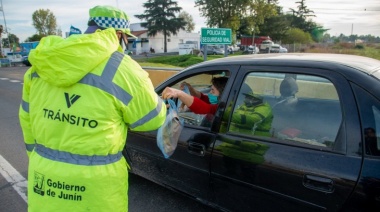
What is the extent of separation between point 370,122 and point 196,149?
4.29 ft

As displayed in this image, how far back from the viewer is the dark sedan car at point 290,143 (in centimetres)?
171

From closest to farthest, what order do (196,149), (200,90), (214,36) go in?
(196,149) → (200,90) → (214,36)

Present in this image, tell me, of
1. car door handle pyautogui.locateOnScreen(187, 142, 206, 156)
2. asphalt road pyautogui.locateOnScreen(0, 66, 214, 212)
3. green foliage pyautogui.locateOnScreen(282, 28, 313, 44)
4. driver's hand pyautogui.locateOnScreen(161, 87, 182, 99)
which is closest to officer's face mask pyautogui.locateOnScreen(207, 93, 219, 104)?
driver's hand pyautogui.locateOnScreen(161, 87, 182, 99)

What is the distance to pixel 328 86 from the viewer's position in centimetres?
207

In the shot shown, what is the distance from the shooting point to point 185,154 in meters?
2.59

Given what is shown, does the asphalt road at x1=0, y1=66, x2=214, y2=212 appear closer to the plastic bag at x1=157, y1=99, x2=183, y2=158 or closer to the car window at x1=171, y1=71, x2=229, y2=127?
the car window at x1=171, y1=71, x2=229, y2=127

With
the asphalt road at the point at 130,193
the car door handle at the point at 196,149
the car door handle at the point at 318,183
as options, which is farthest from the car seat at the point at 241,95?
the asphalt road at the point at 130,193

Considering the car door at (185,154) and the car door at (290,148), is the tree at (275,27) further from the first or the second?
the car door at (290,148)

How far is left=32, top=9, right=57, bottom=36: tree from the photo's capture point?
67.6 m

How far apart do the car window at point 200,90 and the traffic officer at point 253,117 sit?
27 centimetres

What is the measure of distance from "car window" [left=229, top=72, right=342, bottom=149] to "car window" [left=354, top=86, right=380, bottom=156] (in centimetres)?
15

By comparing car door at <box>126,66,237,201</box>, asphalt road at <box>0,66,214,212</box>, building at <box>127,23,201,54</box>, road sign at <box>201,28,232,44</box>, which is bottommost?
asphalt road at <box>0,66,214,212</box>

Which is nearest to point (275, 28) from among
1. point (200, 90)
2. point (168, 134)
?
point (200, 90)

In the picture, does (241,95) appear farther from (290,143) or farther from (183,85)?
(183,85)
